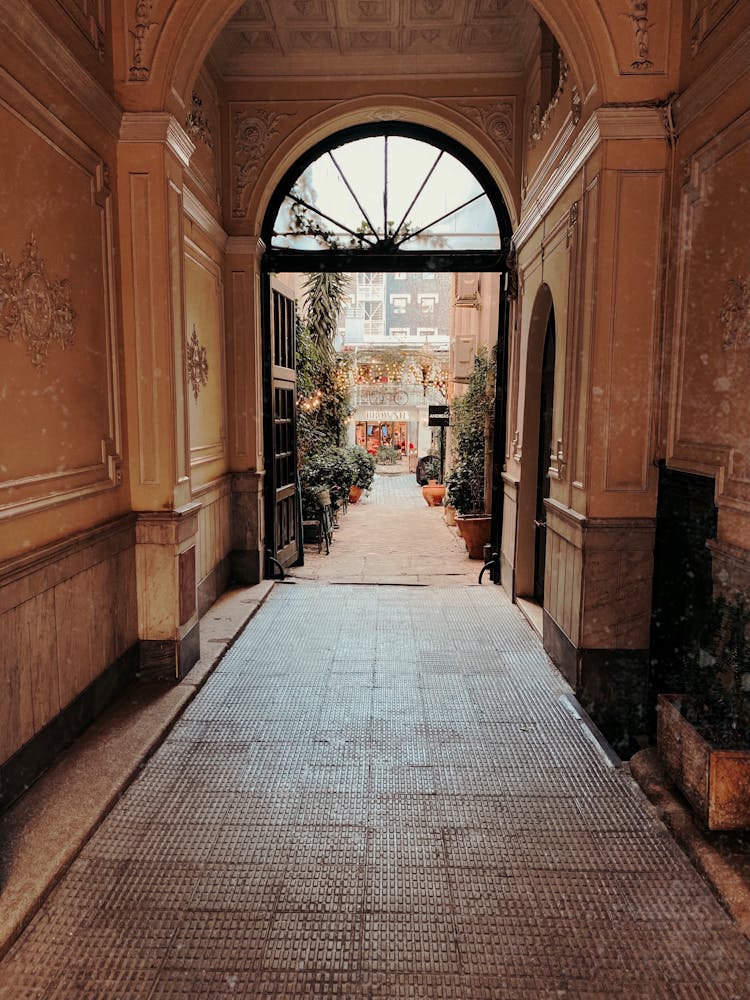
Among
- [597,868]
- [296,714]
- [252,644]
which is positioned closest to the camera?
[597,868]

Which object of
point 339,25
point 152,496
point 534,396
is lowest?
point 152,496

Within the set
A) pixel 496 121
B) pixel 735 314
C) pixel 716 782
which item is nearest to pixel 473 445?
pixel 496 121

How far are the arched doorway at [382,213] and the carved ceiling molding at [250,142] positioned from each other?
1.08 feet

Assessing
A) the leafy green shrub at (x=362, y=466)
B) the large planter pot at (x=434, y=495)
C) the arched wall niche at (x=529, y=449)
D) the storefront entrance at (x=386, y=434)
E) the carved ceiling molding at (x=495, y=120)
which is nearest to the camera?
the arched wall niche at (x=529, y=449)

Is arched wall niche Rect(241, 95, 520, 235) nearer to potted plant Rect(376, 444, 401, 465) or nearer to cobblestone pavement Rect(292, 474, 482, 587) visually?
cobblestone pavement Rect(292, 474, 482, 587)

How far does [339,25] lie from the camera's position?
18.1 ft

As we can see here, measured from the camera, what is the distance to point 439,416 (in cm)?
1307

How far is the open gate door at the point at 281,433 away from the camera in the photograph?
6.56 m

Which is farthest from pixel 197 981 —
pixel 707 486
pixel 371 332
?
pixel 371 332

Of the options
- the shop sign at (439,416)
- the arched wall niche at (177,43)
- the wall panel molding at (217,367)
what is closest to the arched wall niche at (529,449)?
the arched wall niche at (177,43)

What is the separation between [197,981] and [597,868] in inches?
54.3

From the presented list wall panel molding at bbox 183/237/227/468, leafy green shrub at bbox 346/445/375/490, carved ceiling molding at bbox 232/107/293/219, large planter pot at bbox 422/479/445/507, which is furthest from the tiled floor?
leafy green shrub at bbox 346/445/375/490

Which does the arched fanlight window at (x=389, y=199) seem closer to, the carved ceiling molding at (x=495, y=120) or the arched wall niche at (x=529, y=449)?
the carved ceiling molding at (x=495, y=120)

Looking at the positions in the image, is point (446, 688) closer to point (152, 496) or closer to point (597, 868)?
point (597, 868)
